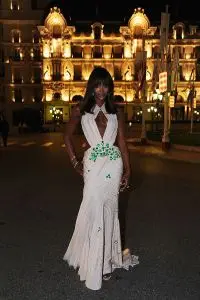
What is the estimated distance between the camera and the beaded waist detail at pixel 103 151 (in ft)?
15.4

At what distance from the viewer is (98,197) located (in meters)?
4.73

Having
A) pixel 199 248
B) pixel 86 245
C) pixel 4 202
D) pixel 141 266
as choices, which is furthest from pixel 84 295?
pixel 4 202

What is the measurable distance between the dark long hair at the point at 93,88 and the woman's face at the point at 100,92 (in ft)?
0.08

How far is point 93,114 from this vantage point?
15.6 ft

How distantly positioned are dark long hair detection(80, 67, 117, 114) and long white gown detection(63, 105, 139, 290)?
5 centimetres

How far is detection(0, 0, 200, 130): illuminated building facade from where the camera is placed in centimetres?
7575

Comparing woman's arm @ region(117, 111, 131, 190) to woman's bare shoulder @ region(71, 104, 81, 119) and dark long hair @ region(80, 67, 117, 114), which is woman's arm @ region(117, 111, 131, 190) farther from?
woman's bare shoulder @ region(71, 104, 81, 119)

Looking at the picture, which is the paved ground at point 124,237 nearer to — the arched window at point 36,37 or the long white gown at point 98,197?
the long white gown at point 98,197

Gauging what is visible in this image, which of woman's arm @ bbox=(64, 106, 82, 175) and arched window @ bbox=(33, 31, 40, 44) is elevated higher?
arched window @ bbox=(33, 31, 40, 44)

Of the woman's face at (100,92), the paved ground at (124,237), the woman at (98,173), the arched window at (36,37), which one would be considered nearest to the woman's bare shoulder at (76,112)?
the woman at (98,173)

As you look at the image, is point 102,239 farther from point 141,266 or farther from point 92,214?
point 141,266

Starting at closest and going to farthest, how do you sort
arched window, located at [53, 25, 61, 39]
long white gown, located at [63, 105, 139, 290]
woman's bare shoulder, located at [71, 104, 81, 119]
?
1. long white gown, located at [63, 105, 139, 290]
2. woman's bare shoulder, located at [71, 104, 81, 119]
3. arched window, located at [53, 25, 61, 39]

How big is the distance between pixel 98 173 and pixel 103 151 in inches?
8.9

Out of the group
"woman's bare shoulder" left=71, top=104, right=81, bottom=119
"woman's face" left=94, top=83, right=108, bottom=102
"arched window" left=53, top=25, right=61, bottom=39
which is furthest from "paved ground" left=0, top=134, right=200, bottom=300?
"arched window" left=53, top=25, right=61, bottom=39
